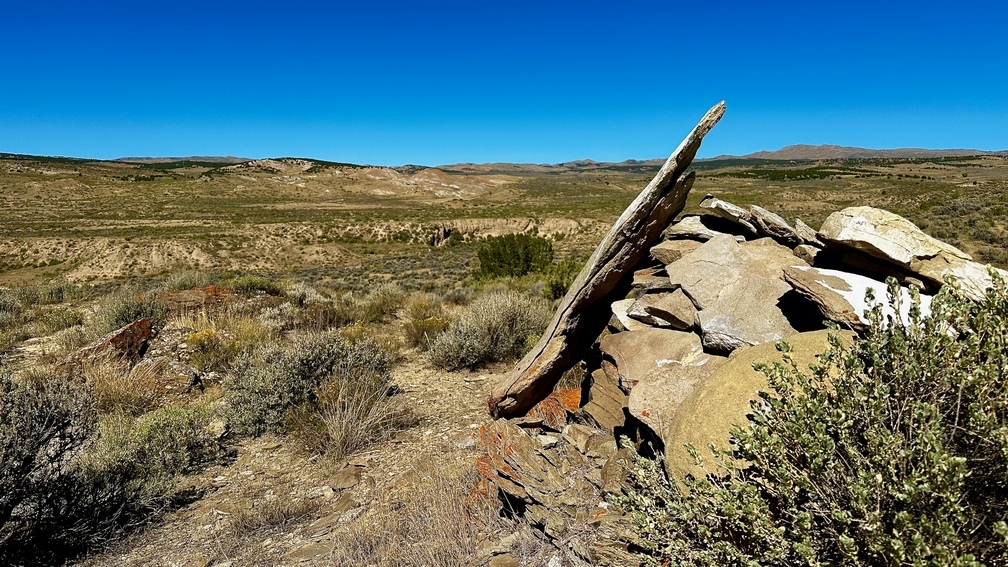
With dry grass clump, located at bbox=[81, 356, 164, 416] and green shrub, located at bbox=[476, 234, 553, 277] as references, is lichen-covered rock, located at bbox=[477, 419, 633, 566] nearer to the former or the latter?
dry grass clump, located at bbox=[81, 356, 164, 416]

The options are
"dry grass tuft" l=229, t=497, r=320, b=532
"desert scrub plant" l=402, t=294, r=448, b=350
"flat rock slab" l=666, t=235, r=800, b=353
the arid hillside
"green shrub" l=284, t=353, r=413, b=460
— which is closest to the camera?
"flat rock slab" l=666, t=235, r=800, b=353

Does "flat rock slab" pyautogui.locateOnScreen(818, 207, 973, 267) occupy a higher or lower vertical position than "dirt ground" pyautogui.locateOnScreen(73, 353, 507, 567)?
higher

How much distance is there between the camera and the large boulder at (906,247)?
106 inches

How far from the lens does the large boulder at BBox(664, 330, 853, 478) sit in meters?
2.33

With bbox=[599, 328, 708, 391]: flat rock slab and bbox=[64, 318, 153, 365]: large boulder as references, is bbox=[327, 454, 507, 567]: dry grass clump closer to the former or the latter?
bbox=[599, 328, 708, 391]: flat rock slab

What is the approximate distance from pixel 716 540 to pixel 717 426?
610mm

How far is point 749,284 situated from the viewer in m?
3.38

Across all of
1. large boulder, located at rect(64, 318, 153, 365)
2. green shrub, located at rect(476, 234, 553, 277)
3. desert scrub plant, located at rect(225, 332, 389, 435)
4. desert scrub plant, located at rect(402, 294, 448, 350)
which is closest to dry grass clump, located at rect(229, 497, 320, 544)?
desert scrub plant, located at rect(225, 332, 389, 435)

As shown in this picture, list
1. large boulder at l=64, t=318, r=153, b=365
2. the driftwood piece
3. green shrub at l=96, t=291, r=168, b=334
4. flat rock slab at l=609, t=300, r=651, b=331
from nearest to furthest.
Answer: the driftwood piece
flat rock slab at l=609, t=300, r=651, b=331
large boulder at l=64, t=318, r=153, b=365
green shrub at l=96, t=291, r=168, b=334

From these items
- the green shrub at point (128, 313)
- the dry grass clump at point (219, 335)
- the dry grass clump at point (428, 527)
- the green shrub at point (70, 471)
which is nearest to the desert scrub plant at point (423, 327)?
the dry grass clump at point (219, 335)

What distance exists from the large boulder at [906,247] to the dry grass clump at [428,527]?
2.95 m

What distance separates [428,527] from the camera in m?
3.27

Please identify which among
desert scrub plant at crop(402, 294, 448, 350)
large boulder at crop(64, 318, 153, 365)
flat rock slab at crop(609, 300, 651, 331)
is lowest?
desert scrub plant at crop(402, 294, 448, 350)

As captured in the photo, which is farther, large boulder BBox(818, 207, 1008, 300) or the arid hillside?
the arid hillside
